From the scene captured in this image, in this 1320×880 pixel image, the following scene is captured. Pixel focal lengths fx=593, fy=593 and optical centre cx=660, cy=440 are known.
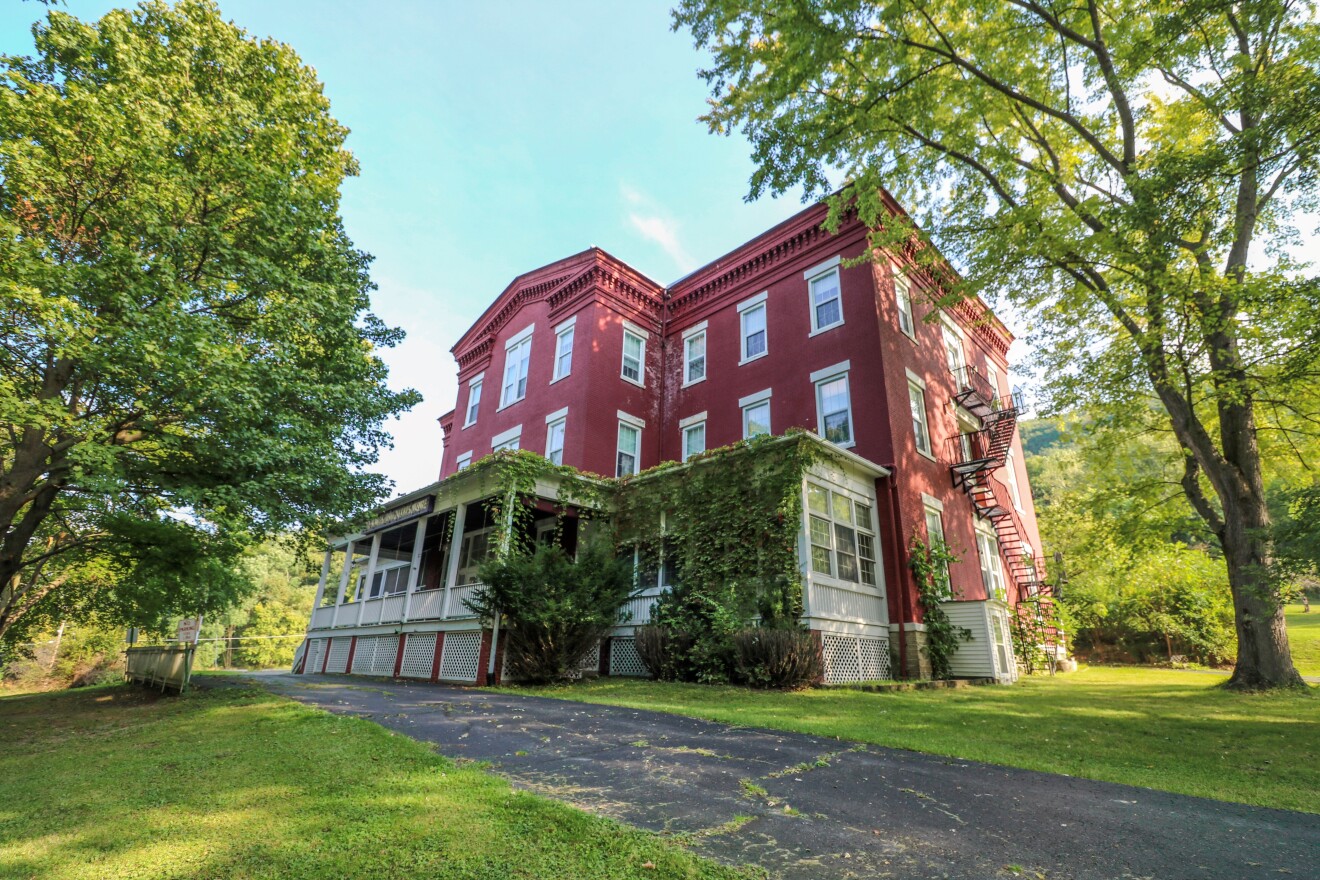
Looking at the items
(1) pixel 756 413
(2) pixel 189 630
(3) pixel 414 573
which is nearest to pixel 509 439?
(3) pixel 414 573

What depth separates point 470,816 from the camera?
3330 millimetres

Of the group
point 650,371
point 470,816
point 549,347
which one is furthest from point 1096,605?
point 470,816

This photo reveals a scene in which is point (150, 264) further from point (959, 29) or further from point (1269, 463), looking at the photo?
point (1269, 463)

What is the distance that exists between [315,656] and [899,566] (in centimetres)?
1796

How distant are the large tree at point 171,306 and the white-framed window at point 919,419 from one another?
12.7m

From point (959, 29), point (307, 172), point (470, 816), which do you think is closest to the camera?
point (470, 816)

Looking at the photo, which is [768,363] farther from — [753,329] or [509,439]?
[509,439]

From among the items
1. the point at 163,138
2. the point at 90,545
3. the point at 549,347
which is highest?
the point at 549,347

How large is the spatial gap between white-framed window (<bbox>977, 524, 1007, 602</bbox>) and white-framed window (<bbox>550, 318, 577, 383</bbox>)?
534 inches

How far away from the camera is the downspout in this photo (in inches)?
506

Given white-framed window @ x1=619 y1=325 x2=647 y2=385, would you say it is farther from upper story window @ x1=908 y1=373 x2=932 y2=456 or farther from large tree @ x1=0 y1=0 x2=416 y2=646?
large tree @ x1=0 y1=0 x2=416 y2=646

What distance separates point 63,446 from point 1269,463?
2493 cm

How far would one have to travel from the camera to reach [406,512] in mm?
16281

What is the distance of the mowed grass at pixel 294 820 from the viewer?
2725 mm
